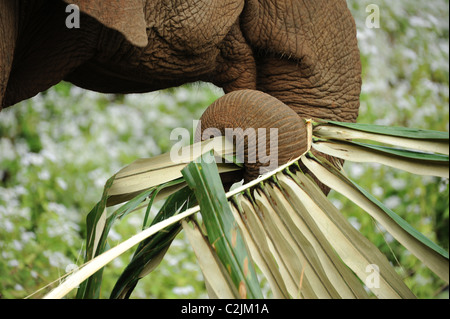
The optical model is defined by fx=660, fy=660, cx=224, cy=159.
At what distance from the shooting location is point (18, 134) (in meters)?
Result: 3.89

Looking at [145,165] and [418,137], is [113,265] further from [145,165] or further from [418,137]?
[418,137]

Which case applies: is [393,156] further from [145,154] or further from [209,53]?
[145,154]

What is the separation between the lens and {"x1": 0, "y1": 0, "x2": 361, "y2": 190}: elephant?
1564 mm

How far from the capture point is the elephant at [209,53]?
1564mm

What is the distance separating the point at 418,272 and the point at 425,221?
0.35m

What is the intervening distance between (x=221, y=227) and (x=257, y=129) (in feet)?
1.48

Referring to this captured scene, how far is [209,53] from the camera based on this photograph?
6.22ft

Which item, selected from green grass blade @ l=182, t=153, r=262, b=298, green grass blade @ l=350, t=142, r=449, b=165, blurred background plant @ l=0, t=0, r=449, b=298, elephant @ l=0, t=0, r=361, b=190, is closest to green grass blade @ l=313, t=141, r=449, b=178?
green grass blade @ l=350, t=142, r=449, b=165

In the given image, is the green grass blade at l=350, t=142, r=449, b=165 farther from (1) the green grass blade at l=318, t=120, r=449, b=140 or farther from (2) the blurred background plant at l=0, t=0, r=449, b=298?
(2) the blurred background plant at l=0, t=0, r=449, b=298

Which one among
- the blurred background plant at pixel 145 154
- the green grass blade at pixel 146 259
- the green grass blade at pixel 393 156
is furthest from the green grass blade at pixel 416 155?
the blurred background plant at pixel 145 154

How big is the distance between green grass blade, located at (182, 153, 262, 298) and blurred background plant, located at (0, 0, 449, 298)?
3.78 feet

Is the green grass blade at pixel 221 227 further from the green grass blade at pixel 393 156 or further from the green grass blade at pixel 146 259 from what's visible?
the green grass blade at pixel 393 156

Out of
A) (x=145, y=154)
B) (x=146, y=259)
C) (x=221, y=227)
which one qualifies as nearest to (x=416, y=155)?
(x=221, y=227)
